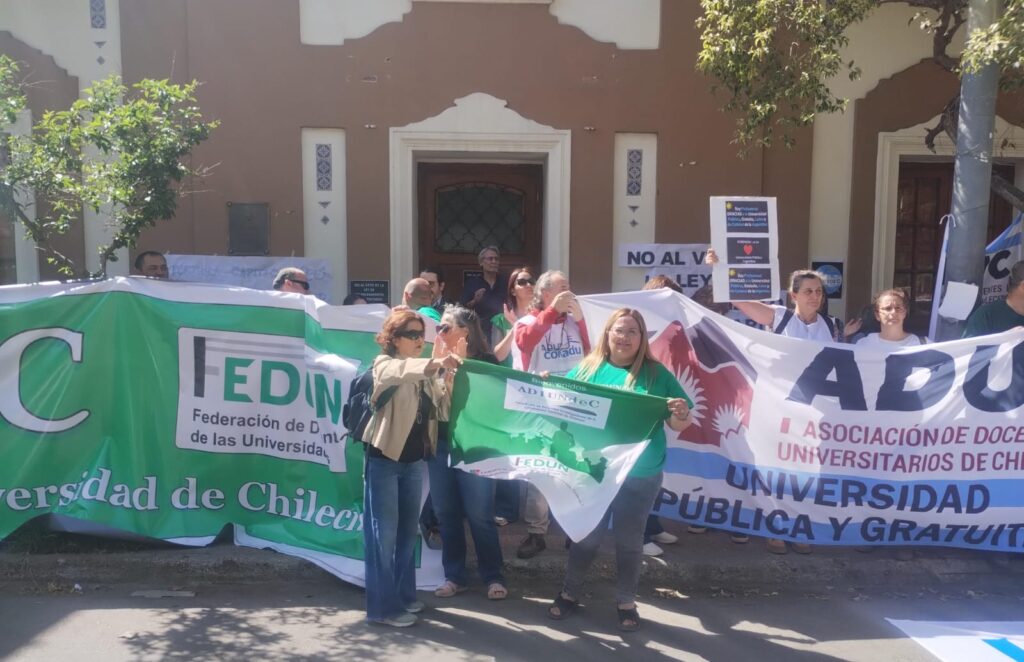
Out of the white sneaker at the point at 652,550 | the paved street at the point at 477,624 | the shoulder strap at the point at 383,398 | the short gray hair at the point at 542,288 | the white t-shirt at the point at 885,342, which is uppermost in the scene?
the short gray hair at the point at 542,288

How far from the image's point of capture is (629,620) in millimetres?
4555

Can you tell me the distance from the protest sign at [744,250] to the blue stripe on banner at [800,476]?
103cm

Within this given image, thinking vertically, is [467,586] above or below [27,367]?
below

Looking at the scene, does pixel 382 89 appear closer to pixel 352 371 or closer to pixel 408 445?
pixel 352 371

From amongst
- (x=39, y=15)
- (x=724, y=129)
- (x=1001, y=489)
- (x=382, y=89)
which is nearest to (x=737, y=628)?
(x=1001, y=489)

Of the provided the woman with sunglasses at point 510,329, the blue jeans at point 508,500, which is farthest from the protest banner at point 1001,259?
the blue jeans at point 508,500

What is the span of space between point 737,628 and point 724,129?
203 inches

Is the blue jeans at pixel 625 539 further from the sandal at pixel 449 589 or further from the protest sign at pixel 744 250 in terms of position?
the protest sign at pixel 744 250

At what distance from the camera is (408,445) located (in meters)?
4.39

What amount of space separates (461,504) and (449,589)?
1.58 ft

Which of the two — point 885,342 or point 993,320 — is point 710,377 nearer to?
point 885,342

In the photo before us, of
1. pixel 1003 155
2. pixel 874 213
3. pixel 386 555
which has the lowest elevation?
pixel 386 555

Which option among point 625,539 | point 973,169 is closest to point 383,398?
point 625,539

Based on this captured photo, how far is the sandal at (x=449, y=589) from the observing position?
491 cm
